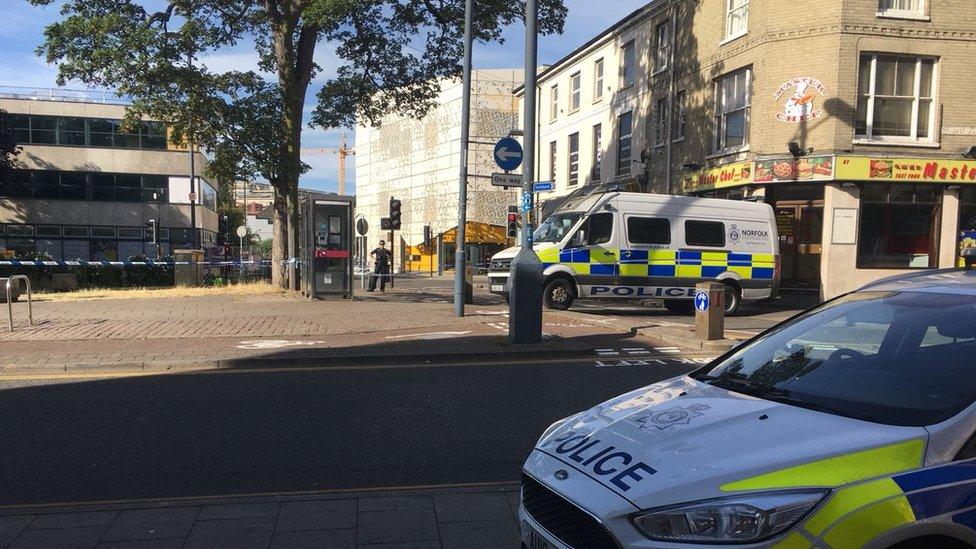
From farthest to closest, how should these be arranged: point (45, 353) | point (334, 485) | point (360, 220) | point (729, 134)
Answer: point (360, 220) → point (729, 134) → point (45, 353) → point (334, 485)

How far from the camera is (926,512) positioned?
212 centimetres

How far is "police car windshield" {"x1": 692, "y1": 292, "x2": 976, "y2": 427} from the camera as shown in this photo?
2639mm

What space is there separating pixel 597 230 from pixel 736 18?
351 inches

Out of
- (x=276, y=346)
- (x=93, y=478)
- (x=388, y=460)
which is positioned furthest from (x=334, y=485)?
(x=276, y=346)

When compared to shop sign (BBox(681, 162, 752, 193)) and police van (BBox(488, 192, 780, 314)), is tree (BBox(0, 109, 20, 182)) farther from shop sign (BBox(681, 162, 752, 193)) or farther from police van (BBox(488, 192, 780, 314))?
shop sign (BBox(681, 162, 752, 193))

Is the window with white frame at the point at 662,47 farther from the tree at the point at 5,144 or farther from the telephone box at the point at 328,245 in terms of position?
the tree at the point at 5,144

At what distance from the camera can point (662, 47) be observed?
22797mm

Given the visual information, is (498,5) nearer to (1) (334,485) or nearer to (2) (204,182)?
(1) (334,485)

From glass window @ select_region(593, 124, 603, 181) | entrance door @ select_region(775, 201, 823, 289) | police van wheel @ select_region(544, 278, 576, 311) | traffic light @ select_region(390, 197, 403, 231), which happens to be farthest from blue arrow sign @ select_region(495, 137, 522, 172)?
glass window @ select_region(593, 124, 603, 181)

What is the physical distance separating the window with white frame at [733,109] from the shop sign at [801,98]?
1.33 m

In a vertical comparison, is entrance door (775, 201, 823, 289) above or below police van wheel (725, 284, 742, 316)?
above

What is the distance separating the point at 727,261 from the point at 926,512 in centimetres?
1395

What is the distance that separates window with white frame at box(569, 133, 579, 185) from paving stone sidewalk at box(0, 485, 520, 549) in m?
25.9

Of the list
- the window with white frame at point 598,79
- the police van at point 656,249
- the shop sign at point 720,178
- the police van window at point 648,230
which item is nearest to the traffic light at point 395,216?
the window with white frame at point 598,79
